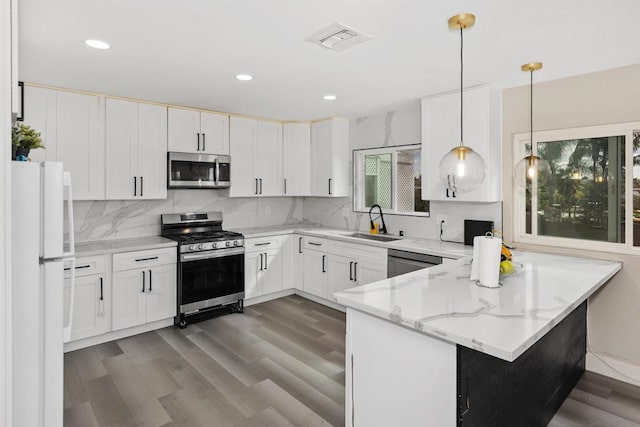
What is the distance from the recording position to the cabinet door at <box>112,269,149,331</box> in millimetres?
3514

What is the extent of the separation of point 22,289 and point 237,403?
1495 mm

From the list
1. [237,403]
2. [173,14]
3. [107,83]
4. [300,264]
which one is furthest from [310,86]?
[237,403]

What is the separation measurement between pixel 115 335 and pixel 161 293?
548 mm

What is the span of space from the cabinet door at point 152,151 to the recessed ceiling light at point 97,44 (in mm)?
1466

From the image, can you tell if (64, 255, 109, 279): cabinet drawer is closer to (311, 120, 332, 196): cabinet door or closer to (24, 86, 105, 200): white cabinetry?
(24, 86, 105, 200): white cabinetry

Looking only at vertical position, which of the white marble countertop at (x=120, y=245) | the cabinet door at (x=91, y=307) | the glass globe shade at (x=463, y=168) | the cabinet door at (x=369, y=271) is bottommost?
the cabinet door at (x=91, y=307)

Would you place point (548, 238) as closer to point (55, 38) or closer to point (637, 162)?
point (637, 162)

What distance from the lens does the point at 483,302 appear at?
6.00 feet

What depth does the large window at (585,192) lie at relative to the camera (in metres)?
2.85

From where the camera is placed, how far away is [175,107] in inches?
162

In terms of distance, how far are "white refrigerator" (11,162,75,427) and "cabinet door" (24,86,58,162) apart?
186 cm

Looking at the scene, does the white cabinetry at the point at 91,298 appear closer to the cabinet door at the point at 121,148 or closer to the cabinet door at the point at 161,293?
the cabinet door at the point at 161,293

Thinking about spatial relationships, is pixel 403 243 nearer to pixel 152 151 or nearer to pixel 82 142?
pixel 152 151

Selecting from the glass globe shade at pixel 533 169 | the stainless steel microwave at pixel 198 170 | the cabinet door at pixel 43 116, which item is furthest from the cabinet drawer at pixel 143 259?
the glass globe shade at pixel 533 169
